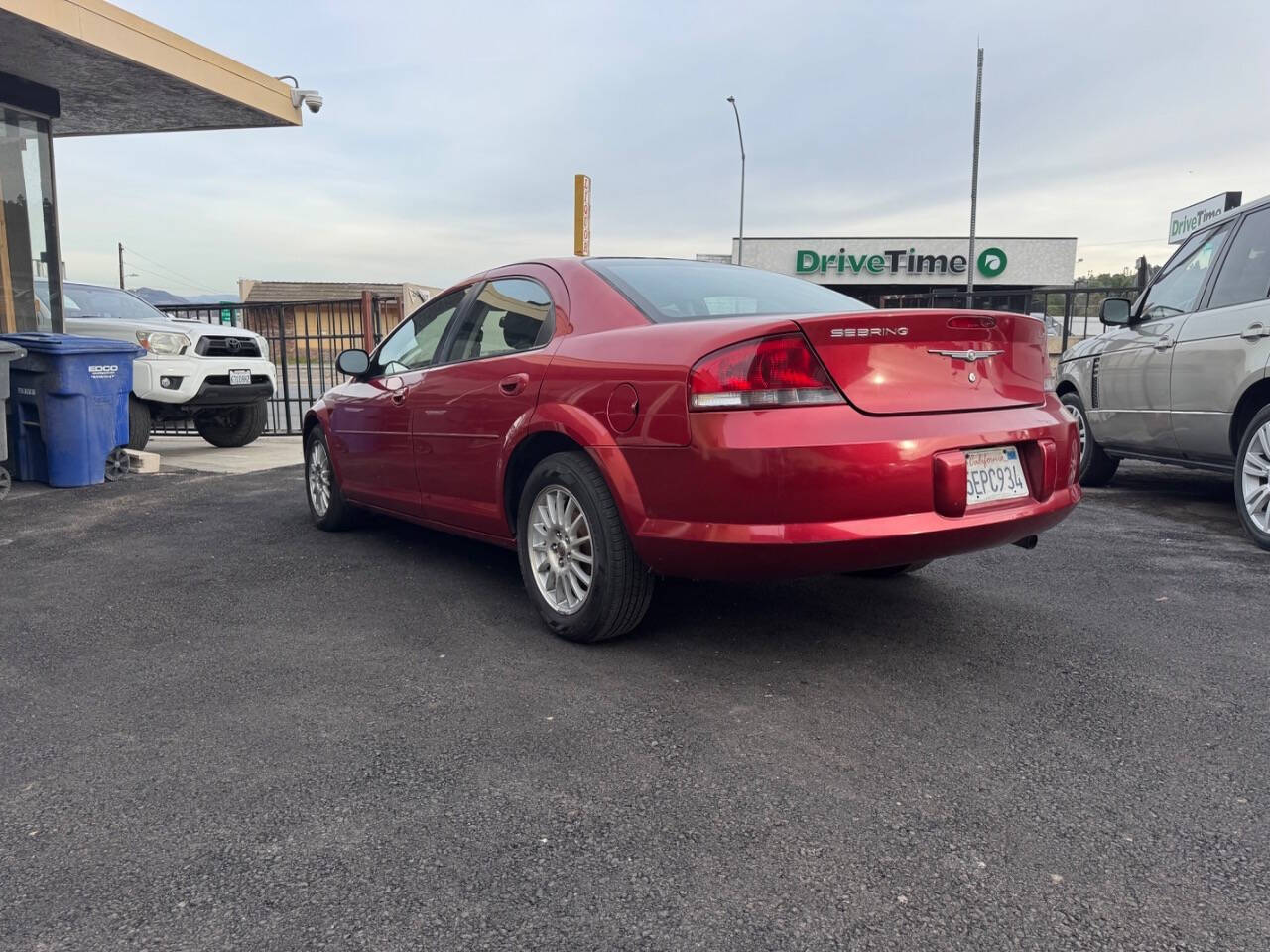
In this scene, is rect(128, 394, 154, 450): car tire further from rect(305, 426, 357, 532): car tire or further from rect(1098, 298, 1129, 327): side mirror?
rect(1098, 298, 1129, 327): side mirror

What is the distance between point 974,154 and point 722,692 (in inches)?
819

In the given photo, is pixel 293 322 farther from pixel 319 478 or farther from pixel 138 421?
pixel 319 478

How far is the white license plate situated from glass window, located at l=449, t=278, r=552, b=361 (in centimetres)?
167

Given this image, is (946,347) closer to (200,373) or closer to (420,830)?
(420,830)

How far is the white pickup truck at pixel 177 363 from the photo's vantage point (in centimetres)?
927

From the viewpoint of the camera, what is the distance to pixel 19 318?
9.52 m

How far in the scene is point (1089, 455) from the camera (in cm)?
723

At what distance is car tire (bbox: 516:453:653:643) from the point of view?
3.29m

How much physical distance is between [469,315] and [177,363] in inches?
242

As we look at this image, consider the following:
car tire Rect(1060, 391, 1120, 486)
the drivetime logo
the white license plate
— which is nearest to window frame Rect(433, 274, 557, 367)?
the white license plate

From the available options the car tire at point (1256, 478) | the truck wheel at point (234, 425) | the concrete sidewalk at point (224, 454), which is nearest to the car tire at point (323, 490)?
the concrete sidewalk at point (224, 454)

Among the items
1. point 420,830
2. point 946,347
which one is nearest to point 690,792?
point 420,830

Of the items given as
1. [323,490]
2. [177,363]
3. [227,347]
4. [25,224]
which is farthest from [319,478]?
[25,224]

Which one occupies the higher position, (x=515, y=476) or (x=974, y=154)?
(x=974, y=154)
